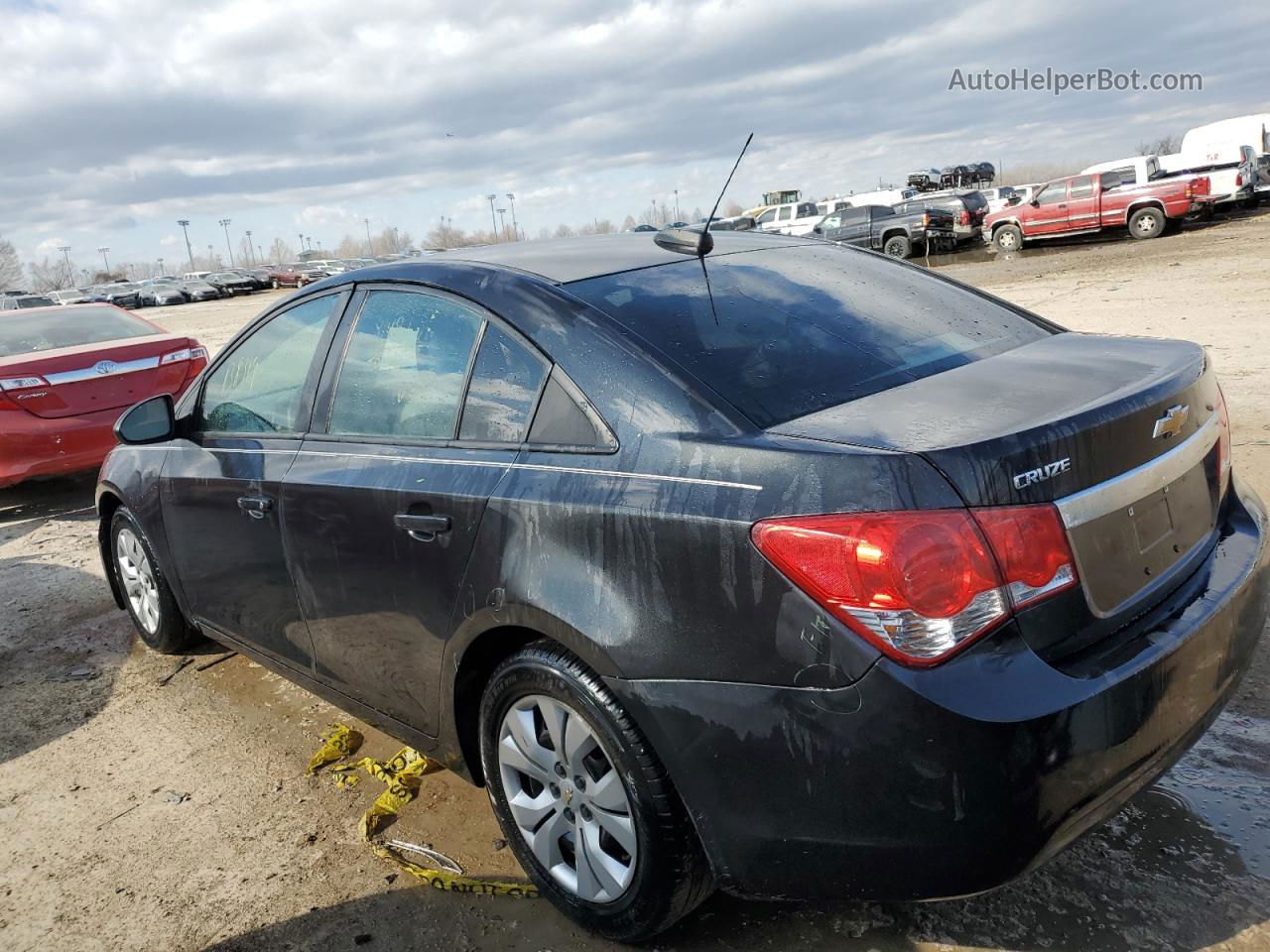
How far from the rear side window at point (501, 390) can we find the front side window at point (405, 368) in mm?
60

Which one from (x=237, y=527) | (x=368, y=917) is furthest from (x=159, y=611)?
(x=368, y=917)

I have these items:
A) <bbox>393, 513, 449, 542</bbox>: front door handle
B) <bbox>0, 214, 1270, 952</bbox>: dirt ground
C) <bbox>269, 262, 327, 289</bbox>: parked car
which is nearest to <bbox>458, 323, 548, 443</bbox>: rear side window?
<bbox>393, 513, 449, 542</bbox>: front door handle

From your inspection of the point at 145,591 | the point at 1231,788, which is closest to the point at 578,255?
the point at 1231,788

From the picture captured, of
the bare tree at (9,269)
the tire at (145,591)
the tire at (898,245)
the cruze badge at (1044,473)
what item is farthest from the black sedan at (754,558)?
the bare tree at (9,269)

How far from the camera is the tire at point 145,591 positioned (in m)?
4.27

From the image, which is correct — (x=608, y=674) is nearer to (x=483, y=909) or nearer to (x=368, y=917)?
(x=483, y=909)

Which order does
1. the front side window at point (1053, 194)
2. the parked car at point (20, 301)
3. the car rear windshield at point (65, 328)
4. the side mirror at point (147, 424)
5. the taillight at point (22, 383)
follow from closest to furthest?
1. the side mirror at point (147, 424)
2. the taillight at point (22, 383)
3. the car rear windshield at point (65, 328)
4. the front side window at point (1053, 194)
5. the parked car at point (20, 301)

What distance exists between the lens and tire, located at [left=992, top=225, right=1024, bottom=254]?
25500 mm

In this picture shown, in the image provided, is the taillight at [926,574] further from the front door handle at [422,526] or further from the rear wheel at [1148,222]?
the rear wheel at [1148,222]

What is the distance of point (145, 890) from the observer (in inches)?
114

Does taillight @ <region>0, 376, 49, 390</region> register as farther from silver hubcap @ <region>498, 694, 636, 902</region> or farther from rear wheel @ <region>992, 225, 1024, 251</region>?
rear wheel @ <region>992, 225, 1024, 251</region>

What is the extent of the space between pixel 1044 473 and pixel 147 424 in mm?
3200

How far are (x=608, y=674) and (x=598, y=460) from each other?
474 millimetres

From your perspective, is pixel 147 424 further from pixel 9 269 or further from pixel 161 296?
pixel 9 269
